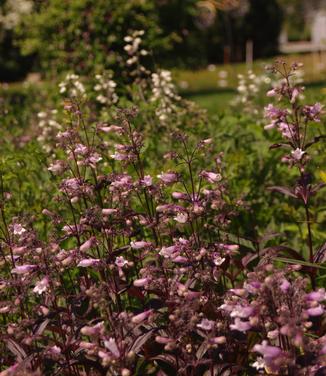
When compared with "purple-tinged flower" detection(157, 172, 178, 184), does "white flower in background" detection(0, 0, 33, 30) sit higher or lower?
higher

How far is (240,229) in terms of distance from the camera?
4.57m

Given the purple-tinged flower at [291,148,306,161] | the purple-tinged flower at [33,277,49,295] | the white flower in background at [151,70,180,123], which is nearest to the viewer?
the purple-tinged flower at [33,277,49,295]

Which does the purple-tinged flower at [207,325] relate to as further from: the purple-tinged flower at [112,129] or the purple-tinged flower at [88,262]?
the purple-tinged flower at [112,129]

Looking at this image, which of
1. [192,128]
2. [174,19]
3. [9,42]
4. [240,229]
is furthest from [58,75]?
[9,42]

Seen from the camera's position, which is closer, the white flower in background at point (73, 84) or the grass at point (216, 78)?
the white flower in background at point (73, 84)

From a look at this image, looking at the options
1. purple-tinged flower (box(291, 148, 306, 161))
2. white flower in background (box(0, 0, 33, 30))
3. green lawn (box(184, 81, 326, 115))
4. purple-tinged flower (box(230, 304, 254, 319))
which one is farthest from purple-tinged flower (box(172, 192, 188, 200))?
white flower in background (box(0, 0, 33, 30))

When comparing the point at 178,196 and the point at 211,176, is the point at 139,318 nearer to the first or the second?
the point at 178,196

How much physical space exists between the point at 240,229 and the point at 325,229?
0.64 m

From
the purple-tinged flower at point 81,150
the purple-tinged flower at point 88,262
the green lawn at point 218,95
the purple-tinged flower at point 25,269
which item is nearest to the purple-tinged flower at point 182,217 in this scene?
the purple-tinged flower at point 88,262

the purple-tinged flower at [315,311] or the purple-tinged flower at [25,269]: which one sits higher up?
the purple-tinged flower at [25,269]

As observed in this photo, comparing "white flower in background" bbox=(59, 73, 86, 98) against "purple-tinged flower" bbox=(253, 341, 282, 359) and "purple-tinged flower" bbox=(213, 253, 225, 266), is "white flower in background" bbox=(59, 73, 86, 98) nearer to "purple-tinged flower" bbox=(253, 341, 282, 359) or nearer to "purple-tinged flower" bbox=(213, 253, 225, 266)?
"purple-tinged flower" bbox=(213, 253, 225, 266)

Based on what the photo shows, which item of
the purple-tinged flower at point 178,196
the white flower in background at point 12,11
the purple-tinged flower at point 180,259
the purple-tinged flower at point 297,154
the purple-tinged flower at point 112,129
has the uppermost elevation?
the white flower in background at point 12,11

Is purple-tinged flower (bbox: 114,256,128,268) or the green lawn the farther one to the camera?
the green lawn

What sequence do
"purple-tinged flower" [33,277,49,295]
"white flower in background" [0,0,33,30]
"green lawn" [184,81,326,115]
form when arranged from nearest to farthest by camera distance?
"purple-tinged flower" [33,277,49,295] < "white flower in background" [0,0,33,30] < "green lawn" [184,81,326,115]
